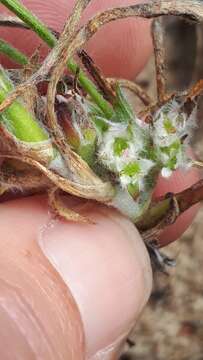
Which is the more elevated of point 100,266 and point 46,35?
point 46,35

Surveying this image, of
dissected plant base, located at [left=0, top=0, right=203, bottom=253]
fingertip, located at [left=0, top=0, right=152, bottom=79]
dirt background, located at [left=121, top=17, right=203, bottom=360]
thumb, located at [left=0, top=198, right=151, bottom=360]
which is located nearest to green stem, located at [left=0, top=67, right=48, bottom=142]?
dissected plant base, located at [left=0, top=0, right=203, bottom=253]

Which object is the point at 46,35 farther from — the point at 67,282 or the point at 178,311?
the point at 178,311

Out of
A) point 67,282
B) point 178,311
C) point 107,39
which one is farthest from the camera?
point 178,311

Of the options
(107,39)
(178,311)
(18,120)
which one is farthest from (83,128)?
(178,311)

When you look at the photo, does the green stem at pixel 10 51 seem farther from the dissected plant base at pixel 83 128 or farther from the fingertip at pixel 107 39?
the fingertip at pixel 107 39

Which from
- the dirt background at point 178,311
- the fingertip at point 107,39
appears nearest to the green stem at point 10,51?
the fingertip at point 107,39

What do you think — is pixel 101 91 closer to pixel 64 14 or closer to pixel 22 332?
pixel 22 332
